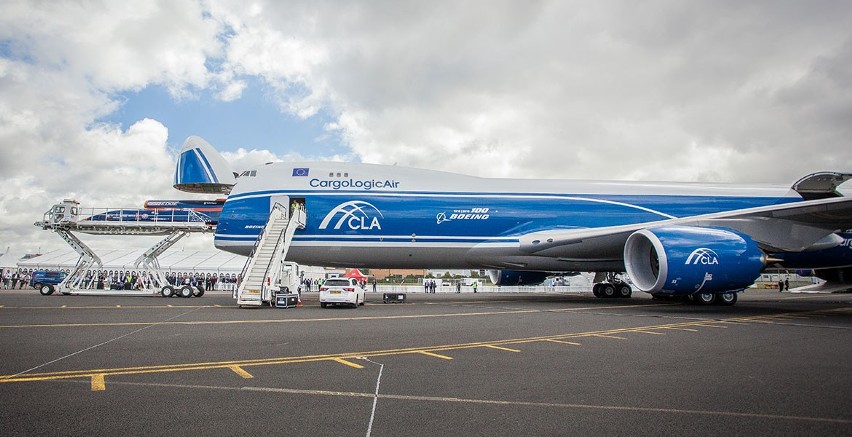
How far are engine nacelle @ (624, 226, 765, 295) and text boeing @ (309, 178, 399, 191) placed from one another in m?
9.70

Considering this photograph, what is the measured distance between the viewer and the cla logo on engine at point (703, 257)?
13.6 m

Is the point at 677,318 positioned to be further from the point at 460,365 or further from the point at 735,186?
the point at 735,186

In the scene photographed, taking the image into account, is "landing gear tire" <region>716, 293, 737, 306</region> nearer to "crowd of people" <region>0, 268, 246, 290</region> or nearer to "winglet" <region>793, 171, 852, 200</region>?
"winglet" <region>793, 171, 852, 200</region>

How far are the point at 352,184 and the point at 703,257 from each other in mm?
12104

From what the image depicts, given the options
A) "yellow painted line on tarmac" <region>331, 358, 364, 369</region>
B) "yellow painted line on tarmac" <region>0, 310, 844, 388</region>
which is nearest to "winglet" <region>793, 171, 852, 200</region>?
"yellow painted line on tarmac" <region>0, 310, 844, 388</region>

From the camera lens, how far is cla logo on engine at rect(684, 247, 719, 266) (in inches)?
535

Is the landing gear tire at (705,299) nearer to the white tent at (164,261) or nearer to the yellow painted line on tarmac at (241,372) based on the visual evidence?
the yellow painted line on tarmac at (241,372)

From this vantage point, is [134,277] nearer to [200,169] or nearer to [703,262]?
[200,169]

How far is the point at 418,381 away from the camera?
5098mm

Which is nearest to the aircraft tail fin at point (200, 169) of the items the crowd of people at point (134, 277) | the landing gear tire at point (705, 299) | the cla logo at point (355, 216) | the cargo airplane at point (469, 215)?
the cargo airplane at point (469, 215)

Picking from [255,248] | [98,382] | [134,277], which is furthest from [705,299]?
[134,277]

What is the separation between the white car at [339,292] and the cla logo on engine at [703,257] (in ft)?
32.8

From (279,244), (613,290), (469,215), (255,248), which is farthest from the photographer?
(613,290)

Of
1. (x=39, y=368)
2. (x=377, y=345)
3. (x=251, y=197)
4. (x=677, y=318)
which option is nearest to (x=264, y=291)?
(x=251, y=197)
